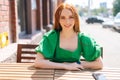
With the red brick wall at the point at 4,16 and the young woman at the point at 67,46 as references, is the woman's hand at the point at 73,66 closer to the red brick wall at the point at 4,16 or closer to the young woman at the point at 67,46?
the young woman at the point at 67,46

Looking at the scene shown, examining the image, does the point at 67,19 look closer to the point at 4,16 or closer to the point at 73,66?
the point at 73,66

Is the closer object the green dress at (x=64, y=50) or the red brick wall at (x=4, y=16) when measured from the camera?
the green dress at (x=64, y=50)

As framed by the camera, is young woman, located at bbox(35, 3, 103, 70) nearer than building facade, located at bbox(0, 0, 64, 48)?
Yes

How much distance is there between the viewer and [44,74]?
2566 millimetres

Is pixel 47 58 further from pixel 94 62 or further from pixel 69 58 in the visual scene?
pixel 94 62

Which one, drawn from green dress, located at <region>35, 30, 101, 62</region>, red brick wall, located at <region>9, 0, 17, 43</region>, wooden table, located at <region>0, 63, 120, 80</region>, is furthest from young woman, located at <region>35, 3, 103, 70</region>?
red brick wall, located at <region>9, 0, 17, 43</region>

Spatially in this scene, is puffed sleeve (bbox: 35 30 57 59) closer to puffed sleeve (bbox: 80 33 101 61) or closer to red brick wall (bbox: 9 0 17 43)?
puffed sleeve (bbox: 80 33 101 61)

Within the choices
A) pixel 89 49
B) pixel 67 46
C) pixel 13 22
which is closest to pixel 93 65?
pixel 89 49

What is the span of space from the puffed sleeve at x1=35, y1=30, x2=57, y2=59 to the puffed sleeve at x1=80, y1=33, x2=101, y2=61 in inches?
11.5

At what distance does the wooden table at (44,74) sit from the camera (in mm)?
2465

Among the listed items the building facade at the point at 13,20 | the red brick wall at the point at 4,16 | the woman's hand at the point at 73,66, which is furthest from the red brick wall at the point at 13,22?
the woman's hand at the point at 73,66

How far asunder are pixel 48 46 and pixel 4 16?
1947mm

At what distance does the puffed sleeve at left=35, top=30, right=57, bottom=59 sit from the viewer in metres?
2.87

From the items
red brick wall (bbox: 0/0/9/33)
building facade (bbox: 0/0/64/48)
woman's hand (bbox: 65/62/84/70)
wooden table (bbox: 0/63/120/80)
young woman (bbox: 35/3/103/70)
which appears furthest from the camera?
building facade (bbox: 0/0/64/48)
